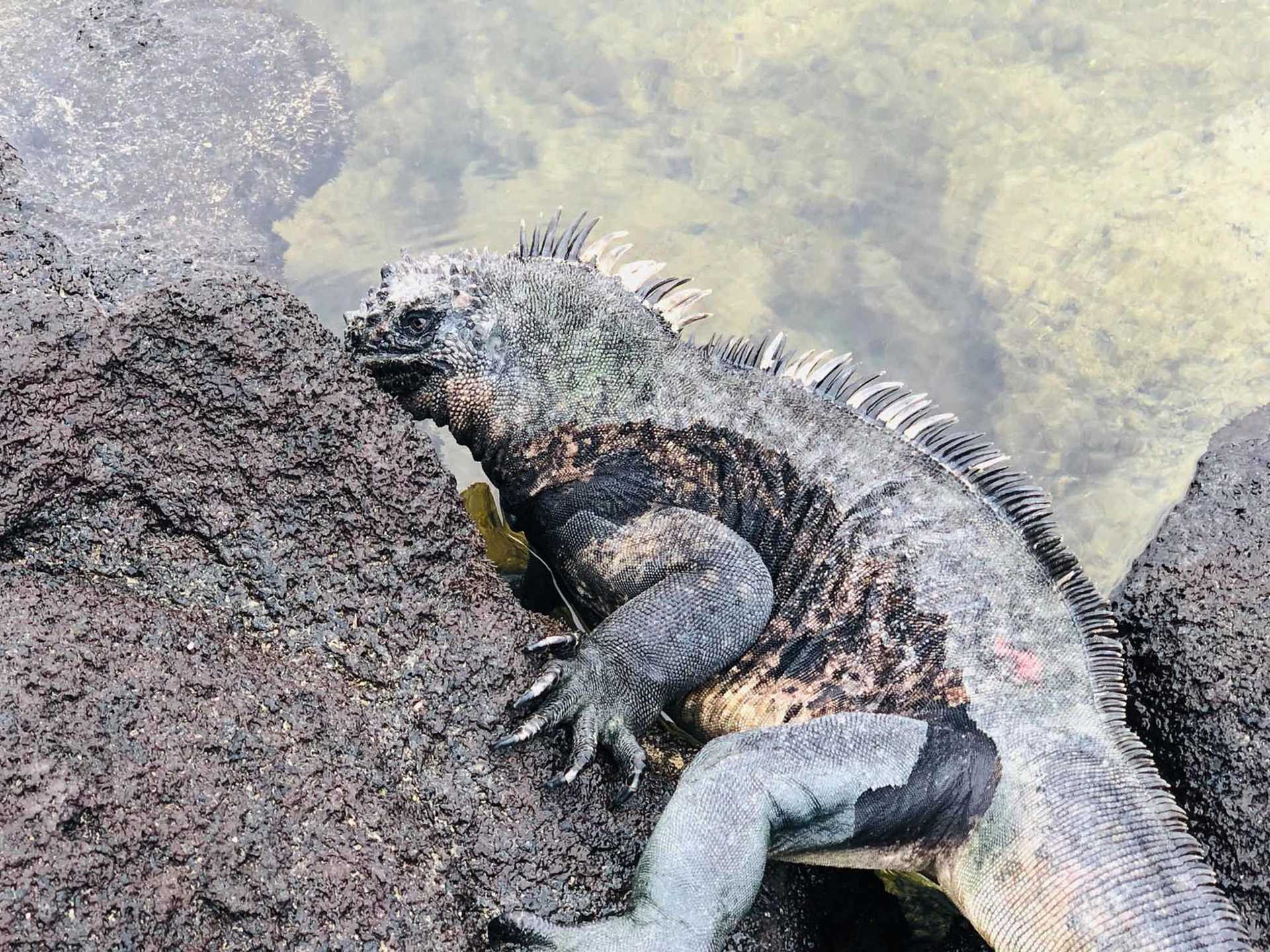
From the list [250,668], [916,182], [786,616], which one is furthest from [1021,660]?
[916,182]

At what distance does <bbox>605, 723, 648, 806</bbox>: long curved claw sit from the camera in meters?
2.70

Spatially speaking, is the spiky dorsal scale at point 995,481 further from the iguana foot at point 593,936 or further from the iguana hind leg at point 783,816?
the iguana foot at point 593,936

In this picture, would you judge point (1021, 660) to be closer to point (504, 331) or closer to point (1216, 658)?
point (1216, 658)

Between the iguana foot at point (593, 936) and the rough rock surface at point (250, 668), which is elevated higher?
the rough rock surface at point (250, 668)

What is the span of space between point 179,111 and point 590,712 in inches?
157

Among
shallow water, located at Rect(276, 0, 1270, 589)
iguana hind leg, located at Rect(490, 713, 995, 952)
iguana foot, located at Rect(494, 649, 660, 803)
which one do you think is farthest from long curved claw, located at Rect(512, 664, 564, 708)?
shallow water, located at Rect(276, 0, 1270, 589)

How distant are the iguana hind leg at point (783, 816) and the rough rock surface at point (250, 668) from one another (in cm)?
13

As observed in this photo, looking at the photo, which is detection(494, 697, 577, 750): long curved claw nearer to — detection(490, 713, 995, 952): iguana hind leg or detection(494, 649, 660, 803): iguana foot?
detection(494, 649, 660, 803): iguana foot

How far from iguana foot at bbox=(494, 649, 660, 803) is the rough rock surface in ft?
0.16

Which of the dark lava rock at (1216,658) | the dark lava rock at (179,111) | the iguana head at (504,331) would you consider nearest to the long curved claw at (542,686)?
the iguana head at (504,331)

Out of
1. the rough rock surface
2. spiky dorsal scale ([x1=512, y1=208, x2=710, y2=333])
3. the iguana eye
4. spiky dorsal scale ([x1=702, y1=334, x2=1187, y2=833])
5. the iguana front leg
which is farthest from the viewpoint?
spiky dorsal scale ([x1=512, y1=208, x2=710, y2=333])

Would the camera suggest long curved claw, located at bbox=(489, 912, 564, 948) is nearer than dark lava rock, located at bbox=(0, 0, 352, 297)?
Yes

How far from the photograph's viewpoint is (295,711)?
2412mm

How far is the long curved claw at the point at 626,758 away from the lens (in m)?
2.70
